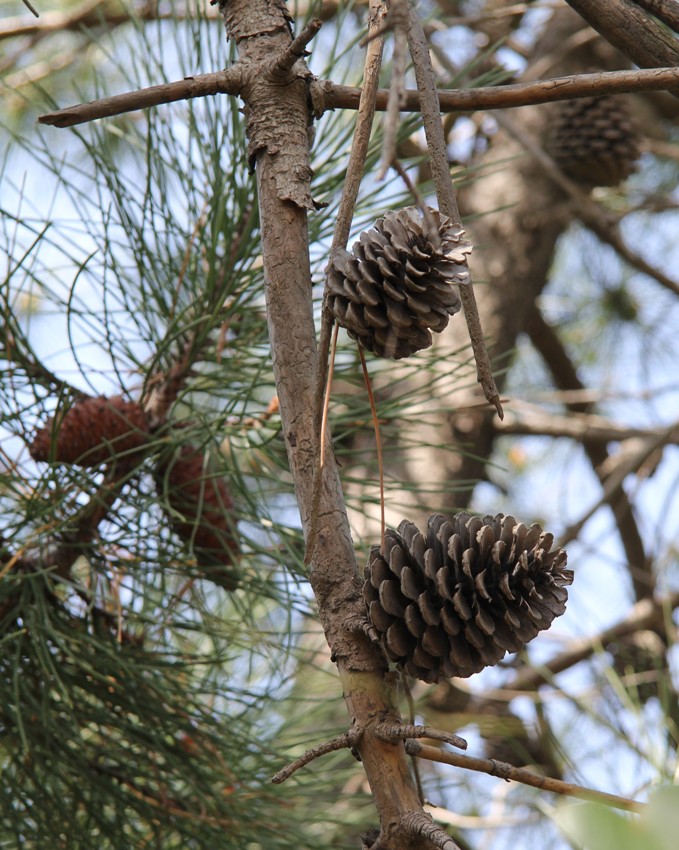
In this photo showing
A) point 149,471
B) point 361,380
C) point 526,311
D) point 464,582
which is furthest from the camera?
point 526,311

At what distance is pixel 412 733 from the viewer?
0.38 metres

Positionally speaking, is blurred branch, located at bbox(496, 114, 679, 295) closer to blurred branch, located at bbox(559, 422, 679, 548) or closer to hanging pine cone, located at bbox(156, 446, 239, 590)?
blurred branch, located at bbox(559, 422, 679, 548)

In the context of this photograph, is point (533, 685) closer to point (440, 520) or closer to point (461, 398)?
point (461, 398)

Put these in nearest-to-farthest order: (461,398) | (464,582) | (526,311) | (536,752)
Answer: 1. (464,582)
2. (461,398)
3. (526,311)
4. (536,752)

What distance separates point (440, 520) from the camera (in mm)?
498

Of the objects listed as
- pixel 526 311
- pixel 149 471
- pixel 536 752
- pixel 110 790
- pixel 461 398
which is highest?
pixel 526 311

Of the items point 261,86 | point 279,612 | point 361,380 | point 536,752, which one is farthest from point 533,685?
point 261,86

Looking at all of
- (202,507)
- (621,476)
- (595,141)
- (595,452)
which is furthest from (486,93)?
(595,452)

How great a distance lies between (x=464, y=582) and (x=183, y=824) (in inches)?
18.5

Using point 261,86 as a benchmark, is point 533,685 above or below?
above

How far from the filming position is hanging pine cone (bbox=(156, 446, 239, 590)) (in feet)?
Result: 2.50

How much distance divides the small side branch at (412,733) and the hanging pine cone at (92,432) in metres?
0.39

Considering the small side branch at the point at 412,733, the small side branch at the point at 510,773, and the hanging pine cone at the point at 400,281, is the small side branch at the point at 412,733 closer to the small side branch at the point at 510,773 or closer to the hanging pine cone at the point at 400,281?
the small side branch at the point at 510,773

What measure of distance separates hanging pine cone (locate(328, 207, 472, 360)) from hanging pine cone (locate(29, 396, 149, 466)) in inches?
13.5
